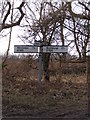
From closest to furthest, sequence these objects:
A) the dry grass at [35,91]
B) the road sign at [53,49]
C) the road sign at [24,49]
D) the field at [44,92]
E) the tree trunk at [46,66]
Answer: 1. the field at [44,92]
2. the dry grass at [35,91]
3. the road sign at [24,49]
4. the road sign at [53,49]
5. the tree trunk at [46,66]

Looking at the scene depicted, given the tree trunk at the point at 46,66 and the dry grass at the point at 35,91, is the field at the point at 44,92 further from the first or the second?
the tree trunk at the point at 46,66

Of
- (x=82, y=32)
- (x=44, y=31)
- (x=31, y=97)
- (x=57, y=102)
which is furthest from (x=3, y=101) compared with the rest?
(x=82, y=32)

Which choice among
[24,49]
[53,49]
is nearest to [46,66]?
[53,49]

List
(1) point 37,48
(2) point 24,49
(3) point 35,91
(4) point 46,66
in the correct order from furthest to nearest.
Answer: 1. (4) point 46,66
2. (3) point 35,91
3. (1) point 37,48
4. (2) point 24,49

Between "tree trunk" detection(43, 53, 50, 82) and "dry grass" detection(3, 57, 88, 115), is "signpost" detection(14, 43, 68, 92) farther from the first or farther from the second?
"tree trunk" detection(43, 53, 50, 82)

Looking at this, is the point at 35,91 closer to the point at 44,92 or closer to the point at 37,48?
the point at 44,92

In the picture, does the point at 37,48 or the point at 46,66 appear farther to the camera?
the point at 46,66

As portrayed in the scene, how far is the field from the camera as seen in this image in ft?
26.7

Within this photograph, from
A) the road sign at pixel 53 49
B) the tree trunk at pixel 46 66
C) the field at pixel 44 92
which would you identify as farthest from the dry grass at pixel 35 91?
the road sign at pixel 53 49

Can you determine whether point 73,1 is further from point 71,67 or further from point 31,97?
point 31,97

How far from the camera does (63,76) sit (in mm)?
13625

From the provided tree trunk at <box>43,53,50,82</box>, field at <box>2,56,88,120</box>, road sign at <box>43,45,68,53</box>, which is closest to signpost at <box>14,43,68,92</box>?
road sign at <box>43,45,68,53</box>

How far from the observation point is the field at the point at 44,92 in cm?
814

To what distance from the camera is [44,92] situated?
1108 cm
